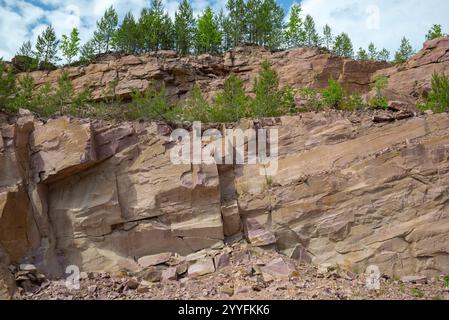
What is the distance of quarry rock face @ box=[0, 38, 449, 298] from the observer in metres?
8.70

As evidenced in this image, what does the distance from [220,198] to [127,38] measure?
52.9 feet

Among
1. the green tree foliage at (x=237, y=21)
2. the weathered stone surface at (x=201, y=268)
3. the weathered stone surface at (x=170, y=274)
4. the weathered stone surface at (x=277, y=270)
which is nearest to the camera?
the weathered stone surface at (x=277, y=270)

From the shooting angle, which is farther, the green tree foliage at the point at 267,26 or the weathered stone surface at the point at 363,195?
the green tree foliage at the point at 267,26

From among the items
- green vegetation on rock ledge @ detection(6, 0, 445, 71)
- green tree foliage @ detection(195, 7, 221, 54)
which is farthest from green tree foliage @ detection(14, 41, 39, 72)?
green tree foliage @ detection(195, 7, 221, 54)

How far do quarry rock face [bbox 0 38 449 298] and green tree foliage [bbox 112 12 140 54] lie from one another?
13605 millimetres

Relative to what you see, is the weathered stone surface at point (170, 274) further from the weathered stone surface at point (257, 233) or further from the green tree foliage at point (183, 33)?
the green tree foliage at point (183, 33)

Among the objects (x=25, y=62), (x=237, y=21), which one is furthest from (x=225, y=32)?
(x=25, y=62)

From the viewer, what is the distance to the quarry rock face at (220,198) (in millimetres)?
8703

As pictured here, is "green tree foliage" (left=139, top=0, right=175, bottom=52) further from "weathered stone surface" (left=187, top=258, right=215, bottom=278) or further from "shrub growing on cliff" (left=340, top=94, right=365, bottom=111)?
"weathered stone surface" (left=187, top=258, right=215, bottom=278)

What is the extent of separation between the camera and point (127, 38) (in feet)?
73.4

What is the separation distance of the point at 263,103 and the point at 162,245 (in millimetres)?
5621

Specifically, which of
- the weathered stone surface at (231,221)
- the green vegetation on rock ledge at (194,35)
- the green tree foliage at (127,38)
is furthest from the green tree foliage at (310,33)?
the weathered stone surface at (231,221)

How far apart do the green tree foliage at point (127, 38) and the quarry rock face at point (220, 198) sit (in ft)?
44.6

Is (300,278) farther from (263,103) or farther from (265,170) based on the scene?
(263,103)
